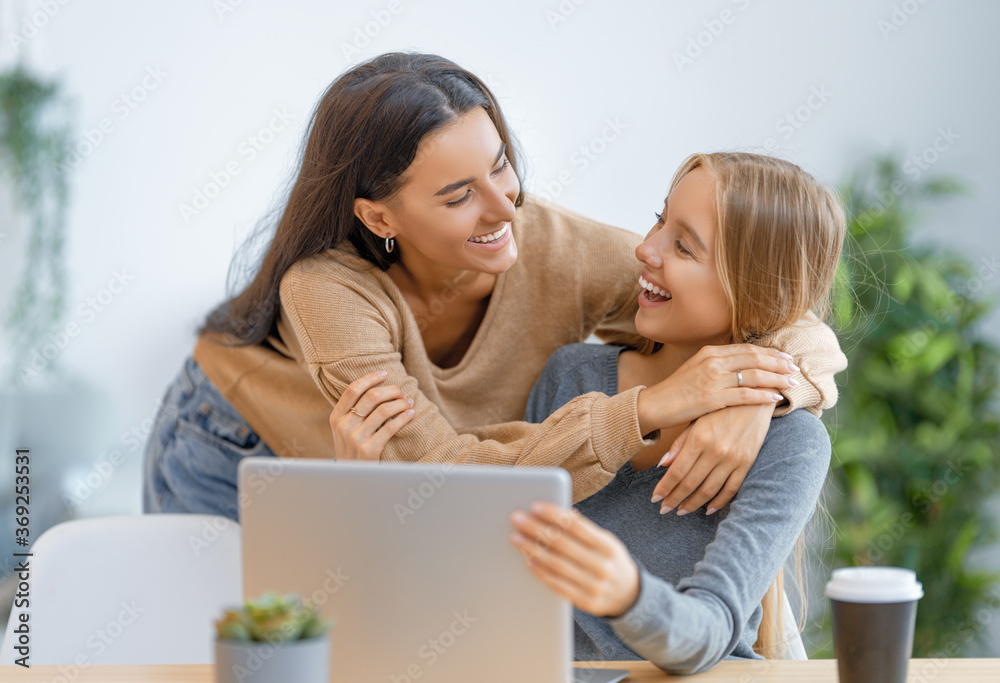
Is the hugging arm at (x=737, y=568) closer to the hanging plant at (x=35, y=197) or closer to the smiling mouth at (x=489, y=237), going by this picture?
the smiling mouth at (x=489, y=237)

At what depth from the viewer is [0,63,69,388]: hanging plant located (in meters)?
2.91

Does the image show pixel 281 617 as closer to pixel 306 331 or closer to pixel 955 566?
pixel 306 331

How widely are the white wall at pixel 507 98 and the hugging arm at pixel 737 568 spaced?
5.91 ft

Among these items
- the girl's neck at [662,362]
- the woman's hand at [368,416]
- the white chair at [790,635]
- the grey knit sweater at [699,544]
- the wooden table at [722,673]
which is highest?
the girl's neck at [662,362]

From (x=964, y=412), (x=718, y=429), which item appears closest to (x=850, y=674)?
(x=718, y=429)

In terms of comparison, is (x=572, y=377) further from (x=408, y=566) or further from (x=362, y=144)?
(x=408, y=566)

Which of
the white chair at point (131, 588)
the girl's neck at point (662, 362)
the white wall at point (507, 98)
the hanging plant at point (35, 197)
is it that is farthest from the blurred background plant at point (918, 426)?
the hanging plant at point (35, 197)

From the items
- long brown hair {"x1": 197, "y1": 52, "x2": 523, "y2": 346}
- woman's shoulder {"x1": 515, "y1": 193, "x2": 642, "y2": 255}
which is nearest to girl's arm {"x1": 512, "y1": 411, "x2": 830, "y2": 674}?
woman's shoulder {"x1": 515, "y1": 193, "x2": 642, "y2": 255}

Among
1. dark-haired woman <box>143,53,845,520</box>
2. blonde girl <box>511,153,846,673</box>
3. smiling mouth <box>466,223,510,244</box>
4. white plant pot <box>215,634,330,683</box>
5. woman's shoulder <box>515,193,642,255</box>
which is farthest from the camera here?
woman's shoulder <box>515,193,642,255</box>

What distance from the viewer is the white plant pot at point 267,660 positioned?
75cm

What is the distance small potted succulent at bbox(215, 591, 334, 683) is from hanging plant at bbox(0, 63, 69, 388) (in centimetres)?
261

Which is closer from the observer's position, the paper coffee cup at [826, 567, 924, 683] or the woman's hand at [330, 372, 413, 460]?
the paper coffee cup at [826, 567, 924, 683]

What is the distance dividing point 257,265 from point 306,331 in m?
0.43

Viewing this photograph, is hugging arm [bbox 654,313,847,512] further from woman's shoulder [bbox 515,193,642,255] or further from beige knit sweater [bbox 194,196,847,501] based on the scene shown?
woman's shoulder [bbox 515,193,642,255]
